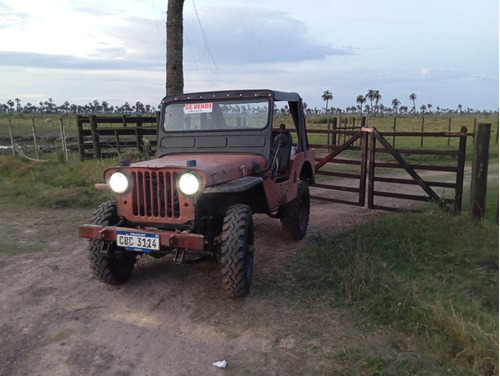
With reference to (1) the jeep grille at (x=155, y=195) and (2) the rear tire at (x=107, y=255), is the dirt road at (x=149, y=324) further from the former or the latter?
(1) the jeep grille at (x=155, y=195)

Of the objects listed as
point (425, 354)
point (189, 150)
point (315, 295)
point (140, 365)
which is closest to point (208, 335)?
point (140, 365)

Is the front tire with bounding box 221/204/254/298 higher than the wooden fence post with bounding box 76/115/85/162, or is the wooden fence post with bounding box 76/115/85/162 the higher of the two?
the wooden fence post with bounding box 76/115/85/162

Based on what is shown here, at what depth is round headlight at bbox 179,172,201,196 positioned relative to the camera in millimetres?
4293

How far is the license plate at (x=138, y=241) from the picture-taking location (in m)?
4.34

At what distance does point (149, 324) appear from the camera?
4.20 m

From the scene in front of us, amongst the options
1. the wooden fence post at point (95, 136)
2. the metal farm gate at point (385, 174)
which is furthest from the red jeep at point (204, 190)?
the wooden fence post at point (95, 136)

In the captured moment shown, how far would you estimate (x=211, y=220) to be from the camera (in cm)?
470

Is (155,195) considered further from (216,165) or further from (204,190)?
(216,165)

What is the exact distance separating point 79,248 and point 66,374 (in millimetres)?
3341

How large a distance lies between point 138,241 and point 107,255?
A: 52 cm

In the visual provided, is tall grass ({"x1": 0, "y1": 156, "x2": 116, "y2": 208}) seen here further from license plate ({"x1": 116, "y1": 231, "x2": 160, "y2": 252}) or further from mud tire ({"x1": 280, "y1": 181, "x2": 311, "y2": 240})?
license plate ({"x1": 116, "y1": 231, "x2": 160, "y2": 252})

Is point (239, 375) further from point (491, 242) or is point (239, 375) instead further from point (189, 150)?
point (491, 242)

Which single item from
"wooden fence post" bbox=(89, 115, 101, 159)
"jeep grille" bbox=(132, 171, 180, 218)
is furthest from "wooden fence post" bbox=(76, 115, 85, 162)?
"jeep grille" bbox=(132, 171, 180, 218)

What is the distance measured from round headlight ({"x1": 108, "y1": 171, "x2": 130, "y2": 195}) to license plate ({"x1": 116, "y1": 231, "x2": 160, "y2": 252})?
46cm
